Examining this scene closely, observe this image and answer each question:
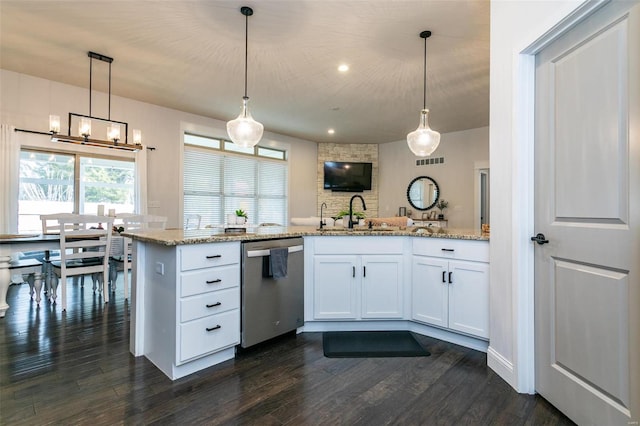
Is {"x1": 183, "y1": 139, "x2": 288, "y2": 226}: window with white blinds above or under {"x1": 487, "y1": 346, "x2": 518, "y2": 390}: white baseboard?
above

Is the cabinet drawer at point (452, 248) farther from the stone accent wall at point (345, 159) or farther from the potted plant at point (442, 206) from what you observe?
the stone accent wall at point (345, 159)

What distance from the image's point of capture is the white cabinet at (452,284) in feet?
7.85

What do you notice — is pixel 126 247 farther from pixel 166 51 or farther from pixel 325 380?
pixel 325 380

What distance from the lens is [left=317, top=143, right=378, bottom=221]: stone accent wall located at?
332 inches

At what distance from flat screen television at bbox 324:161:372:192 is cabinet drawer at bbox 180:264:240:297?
623cm

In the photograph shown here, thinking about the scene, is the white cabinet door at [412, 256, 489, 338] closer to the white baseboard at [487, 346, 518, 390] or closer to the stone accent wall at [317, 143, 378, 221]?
the white baseboard at [487, 346, 518, 390]

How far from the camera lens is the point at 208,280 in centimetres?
212

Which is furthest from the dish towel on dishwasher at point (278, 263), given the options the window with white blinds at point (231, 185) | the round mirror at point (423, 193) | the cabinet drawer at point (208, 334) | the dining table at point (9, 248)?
the round mirror at point (423, 193)

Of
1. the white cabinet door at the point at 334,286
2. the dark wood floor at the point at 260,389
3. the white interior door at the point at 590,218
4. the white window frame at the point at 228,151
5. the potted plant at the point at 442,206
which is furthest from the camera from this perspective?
the potted plant at the point at 442,206

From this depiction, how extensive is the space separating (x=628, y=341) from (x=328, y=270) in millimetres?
1916

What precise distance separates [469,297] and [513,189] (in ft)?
3.09

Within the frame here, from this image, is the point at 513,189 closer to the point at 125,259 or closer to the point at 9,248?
the point at 125,259

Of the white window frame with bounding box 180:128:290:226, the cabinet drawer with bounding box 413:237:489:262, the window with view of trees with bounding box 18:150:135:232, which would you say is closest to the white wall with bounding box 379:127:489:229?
the white window frame with bounding box 180:128:290:226

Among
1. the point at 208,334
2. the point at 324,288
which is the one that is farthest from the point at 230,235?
the point at 324,288
